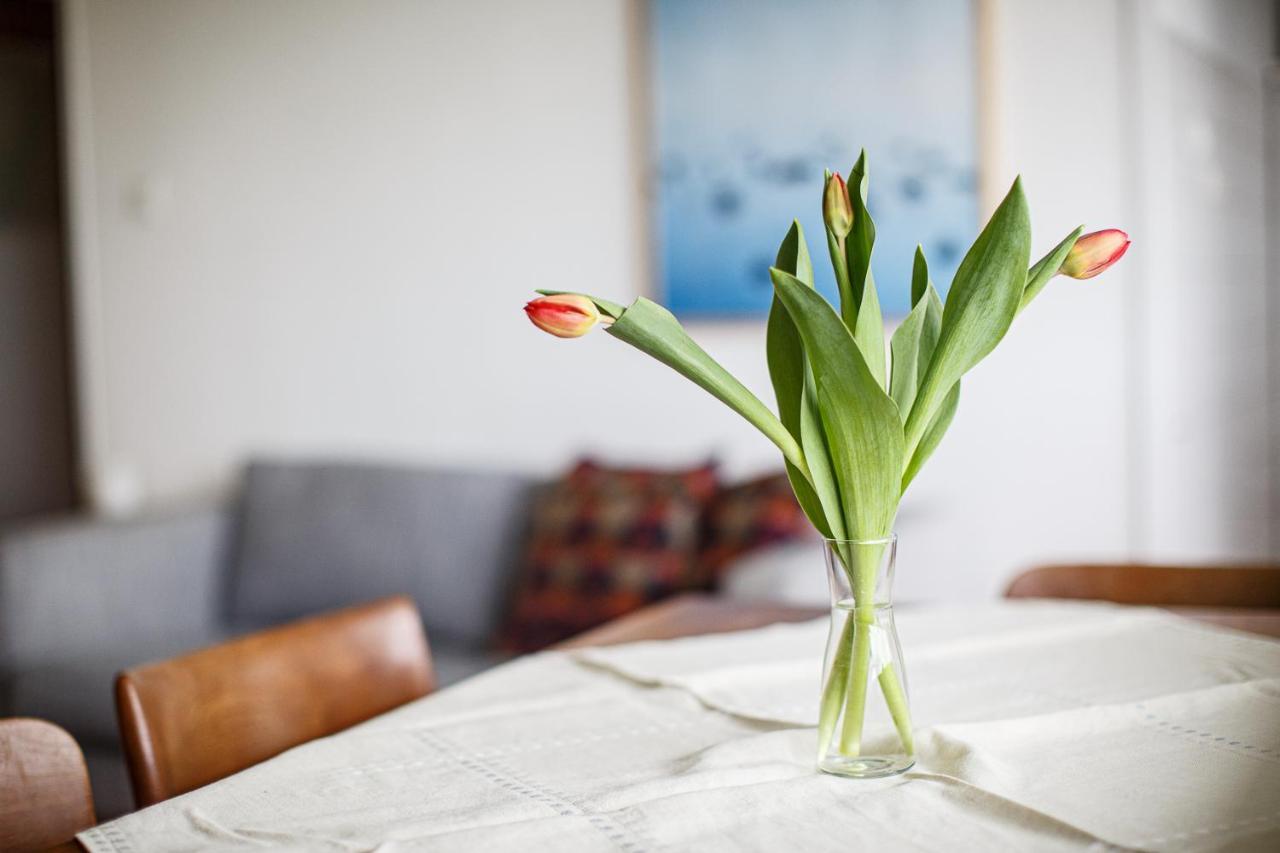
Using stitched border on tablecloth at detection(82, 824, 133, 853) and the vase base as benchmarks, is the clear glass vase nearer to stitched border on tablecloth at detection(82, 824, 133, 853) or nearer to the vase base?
the vase base

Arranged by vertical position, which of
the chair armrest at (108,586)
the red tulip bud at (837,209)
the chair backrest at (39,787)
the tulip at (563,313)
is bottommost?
the chair armrest at (108,586)

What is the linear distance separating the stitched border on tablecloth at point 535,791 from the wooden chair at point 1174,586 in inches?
39.7

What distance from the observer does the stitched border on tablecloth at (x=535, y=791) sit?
30.8 inches

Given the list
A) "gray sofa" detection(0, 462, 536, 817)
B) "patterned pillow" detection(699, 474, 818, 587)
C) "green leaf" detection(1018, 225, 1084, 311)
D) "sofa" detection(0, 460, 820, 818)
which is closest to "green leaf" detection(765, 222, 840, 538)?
"green leaf" detection(1018, 225, 1084, 311)

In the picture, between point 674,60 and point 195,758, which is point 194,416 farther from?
point 195,758

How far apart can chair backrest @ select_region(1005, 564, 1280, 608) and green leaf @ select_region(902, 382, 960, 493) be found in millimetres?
830

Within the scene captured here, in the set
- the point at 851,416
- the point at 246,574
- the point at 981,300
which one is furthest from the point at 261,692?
the point at 246,574

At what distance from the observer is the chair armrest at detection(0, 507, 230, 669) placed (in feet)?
9.71

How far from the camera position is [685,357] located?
873mm

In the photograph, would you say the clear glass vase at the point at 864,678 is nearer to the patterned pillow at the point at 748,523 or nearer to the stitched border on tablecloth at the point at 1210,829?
the stitched border on tablecloth at the point at 1210,829

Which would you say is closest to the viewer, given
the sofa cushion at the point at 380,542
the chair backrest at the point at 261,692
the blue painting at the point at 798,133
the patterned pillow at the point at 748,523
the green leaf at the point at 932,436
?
the green leaf at the point at 932,436

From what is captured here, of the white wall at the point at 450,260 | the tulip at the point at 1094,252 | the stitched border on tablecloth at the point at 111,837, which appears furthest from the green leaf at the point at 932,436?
the white wall at the point at 450,260

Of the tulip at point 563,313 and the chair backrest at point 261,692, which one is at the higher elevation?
the tulip at point 563,313

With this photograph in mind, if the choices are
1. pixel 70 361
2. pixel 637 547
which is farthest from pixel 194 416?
pixel 637 547
